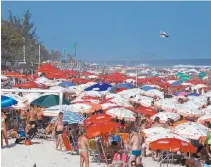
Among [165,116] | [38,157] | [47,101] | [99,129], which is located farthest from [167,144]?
[47,101]

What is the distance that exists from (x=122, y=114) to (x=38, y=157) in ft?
12.4

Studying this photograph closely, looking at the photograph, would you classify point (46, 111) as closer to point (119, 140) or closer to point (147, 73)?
point (119, 140)

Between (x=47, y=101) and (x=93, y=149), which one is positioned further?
(x=47, y=101)

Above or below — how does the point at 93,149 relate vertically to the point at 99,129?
below

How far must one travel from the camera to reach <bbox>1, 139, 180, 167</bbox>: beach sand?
35.2ft

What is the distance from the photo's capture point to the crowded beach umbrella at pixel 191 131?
1136cm

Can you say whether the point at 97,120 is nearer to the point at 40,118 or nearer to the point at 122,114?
the point at 122,114

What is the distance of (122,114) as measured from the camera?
1427 centimetres

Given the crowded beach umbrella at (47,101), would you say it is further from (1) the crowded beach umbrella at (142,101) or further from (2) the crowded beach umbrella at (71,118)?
(1) the crowded beach umbrella at (142,101)

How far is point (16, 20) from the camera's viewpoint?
7462 centimetres

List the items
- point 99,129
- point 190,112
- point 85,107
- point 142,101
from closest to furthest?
1. point 99,129
2. point 85,107
3. point 190,112
4. point 142,101

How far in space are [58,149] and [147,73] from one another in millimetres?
43372

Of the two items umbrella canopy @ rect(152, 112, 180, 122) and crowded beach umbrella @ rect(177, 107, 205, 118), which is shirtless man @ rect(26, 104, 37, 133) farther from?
crowded beach umbrella @ rect(177, 107, 205, 118)

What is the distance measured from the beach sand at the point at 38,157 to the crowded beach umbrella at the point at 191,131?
1.02 meters
